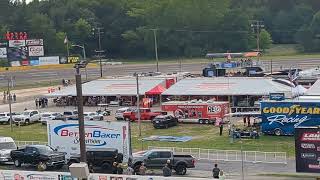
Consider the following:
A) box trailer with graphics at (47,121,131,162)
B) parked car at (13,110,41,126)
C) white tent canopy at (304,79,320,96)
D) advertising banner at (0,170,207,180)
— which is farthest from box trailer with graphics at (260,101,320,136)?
parked car at (13,110,41,126)

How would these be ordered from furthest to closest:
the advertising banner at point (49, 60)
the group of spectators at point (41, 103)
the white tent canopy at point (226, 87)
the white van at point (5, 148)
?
the advertising banner at point (49, 60)
the group of spectators at point (41, 103)
the white tent canopy at point (226, 87)
the white van at point (5, 148)

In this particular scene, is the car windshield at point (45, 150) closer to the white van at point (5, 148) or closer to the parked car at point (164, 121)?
the white van at point (5, 148)

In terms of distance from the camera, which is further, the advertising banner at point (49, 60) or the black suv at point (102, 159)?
the advertising banner at point (49, 60)

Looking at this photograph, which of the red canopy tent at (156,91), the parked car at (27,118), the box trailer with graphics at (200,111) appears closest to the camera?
the box trailer with graphics at (200,111)

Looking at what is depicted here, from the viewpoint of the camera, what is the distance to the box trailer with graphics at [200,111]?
53156 millimetres

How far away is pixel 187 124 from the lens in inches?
2090

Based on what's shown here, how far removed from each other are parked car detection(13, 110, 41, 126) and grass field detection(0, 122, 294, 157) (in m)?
0.79

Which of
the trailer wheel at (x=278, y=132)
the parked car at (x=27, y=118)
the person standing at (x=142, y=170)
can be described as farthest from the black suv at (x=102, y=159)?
the parked car at (x=27, y=118)

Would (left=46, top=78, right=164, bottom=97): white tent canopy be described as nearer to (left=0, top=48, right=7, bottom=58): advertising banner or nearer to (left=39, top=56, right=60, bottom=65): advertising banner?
(left=0, top=48, right=7, bottom=58): advertising banner

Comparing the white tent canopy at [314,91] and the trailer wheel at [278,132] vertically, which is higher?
the white tent canopy at [314,91]

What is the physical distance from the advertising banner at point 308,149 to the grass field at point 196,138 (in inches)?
308

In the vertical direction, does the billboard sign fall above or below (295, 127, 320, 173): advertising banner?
above

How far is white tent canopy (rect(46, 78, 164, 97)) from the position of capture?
66.1 metres

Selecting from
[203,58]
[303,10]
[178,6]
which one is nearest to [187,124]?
[203,58]
